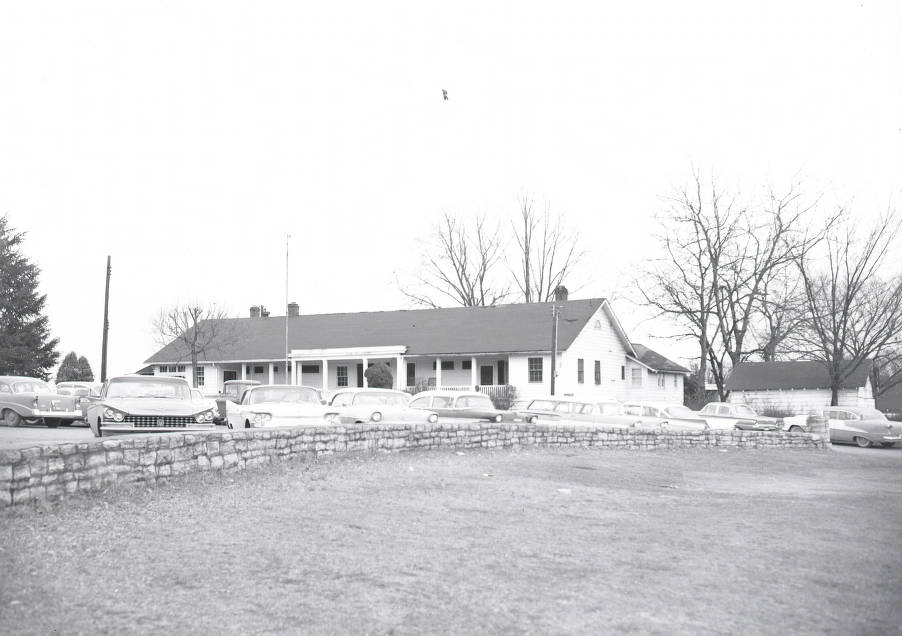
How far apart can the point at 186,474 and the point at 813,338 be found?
42659 mm

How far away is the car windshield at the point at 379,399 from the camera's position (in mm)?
19266

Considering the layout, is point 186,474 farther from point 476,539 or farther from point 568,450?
Result: point 568,450

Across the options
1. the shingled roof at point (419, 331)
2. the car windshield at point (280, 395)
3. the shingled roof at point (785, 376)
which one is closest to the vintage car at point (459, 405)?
the car windshield at point (280, 395)

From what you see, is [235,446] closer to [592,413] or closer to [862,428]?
[592,413]

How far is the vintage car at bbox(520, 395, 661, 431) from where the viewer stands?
81.3ft

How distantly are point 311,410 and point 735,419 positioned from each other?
16207mm

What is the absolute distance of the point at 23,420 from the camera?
76.9ft

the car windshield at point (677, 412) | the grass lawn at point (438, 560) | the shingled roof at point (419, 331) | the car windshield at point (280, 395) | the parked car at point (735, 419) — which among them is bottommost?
the grass lawn at point (438, 560)

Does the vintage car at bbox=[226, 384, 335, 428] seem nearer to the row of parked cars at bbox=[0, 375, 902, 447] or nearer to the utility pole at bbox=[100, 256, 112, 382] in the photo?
the row of parked cars at bbox=[0, 375, 902, 447]

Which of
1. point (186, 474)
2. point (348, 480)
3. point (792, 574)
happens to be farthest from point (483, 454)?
point (792, 574)

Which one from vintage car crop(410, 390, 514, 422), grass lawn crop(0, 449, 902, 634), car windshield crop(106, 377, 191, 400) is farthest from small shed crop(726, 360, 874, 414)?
grass lawn crop(0, 449, 902, 634)

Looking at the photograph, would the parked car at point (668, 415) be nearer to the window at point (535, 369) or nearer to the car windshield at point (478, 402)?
the car windshield at point (478, 402)

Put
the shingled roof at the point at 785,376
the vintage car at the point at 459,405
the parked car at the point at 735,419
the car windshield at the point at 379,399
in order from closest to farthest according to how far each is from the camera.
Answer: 1. the car windshield at the point at 379,399
2. the vintage car at the point at 459,405
3. the parked car at the point at 735,419
4. the shingled roof at the point at 785,376

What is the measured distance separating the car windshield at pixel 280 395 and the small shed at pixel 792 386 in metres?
36.1
